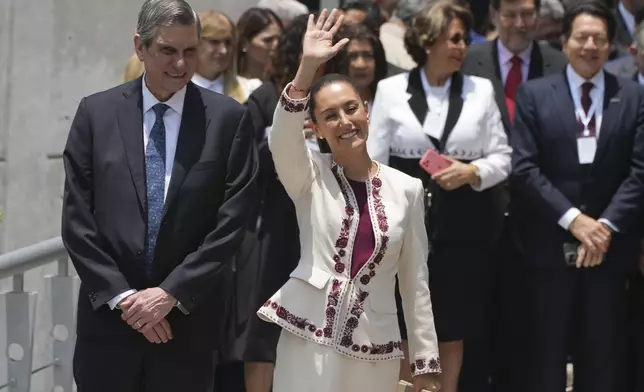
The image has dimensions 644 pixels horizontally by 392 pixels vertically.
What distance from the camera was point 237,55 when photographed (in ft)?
24.3

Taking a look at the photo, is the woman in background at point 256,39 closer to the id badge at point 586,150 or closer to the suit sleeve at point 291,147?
the id badge at point 586,150

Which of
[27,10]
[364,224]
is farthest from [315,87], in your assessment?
[27,10]

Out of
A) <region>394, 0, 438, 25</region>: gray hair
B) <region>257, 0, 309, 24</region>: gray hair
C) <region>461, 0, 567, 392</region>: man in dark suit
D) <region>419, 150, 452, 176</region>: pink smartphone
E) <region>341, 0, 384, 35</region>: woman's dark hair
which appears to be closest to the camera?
<region>419, 150, 452, 176</region>: pink smartphone

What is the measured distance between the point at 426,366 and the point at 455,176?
1647 millimetres

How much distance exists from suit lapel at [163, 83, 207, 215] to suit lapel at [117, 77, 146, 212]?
0.37 ft

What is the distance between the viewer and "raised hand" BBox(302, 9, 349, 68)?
4500mm

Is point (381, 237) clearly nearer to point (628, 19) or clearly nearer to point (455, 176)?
point (455, 176)

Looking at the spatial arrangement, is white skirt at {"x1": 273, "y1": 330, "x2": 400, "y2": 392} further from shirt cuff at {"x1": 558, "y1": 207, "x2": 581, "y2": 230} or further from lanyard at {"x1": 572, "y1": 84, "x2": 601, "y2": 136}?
lanyard at {"x1": 572, "y1": 84, "x2": 601, "y2": 136}

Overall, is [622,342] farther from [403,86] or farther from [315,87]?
[315,87]

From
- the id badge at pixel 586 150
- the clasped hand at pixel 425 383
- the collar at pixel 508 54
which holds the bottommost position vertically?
the clasped hand at pixel 425 383

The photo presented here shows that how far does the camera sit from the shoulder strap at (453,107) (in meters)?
6.32

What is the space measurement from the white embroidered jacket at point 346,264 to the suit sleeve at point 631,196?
1711 millimetres

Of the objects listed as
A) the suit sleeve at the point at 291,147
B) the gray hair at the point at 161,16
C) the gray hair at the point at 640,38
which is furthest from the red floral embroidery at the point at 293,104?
the gray hair at the point at 640,38

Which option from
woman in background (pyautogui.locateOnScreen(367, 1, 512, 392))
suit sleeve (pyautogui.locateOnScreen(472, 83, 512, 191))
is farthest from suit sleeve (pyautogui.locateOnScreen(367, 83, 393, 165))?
suit sleeve (pyautogui.locateOnScreen(472, 83, 512, 191))
